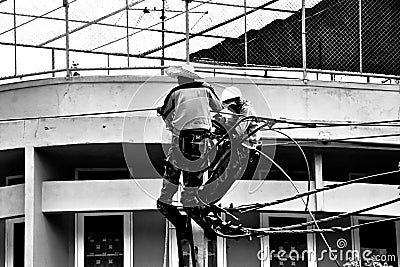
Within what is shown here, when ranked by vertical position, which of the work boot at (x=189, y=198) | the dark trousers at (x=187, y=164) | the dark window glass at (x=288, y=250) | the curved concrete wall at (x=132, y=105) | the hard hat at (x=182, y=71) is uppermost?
the curved concrete wall at (x=132, y=105)

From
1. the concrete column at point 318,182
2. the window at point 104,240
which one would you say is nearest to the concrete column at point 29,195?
the window at point 104,240

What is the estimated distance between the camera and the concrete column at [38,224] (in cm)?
2203

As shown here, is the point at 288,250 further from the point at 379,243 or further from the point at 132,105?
the point at 132,105

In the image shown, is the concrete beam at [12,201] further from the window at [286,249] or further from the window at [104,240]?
the window at [286,249]

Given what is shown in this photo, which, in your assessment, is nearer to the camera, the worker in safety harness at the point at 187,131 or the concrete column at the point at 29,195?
the worker in safety harness at the point at 187,131

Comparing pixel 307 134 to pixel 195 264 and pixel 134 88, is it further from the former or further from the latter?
pixel 195 264

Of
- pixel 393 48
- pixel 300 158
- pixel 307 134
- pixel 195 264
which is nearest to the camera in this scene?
pixel 195 264

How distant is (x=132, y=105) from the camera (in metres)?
22.6

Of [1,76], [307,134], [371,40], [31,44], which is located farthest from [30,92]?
[371,40]

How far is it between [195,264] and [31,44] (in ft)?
41.3

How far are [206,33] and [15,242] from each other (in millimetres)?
6968

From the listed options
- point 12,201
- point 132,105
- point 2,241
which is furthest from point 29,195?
point 132,105

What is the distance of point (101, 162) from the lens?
78.5ft

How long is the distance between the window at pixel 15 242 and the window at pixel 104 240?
134 cm
